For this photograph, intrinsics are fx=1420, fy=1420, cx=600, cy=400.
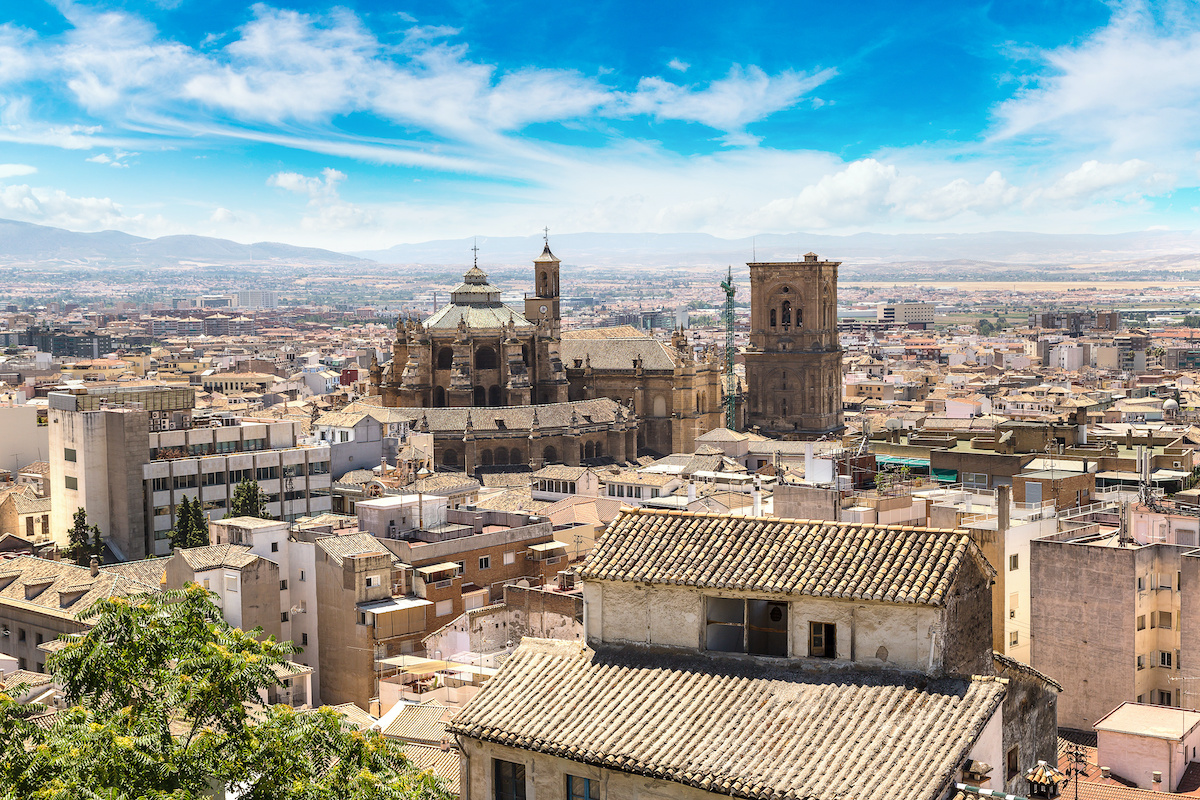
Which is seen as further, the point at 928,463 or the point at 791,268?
the point at 791,268

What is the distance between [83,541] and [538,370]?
4053cm

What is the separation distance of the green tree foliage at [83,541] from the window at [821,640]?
4225cm

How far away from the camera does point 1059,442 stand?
5275 centimetres

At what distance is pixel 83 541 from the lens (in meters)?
54.9

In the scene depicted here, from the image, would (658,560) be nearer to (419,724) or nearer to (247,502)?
(419,724)

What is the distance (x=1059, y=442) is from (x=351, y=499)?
96.5ft

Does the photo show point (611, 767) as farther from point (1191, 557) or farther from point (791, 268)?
point (791, 268)

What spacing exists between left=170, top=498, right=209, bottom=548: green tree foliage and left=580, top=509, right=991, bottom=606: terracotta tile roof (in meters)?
37.0

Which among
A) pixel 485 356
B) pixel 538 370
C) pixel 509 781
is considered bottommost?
pixel 509 781

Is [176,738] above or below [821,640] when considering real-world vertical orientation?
below

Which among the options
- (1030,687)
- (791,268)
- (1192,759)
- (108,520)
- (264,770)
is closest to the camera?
(264,770)

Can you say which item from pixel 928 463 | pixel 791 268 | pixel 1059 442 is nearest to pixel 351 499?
pixel 928 463

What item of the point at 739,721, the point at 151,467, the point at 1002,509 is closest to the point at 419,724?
the point at 1002,509

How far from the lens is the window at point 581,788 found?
15.8 m
